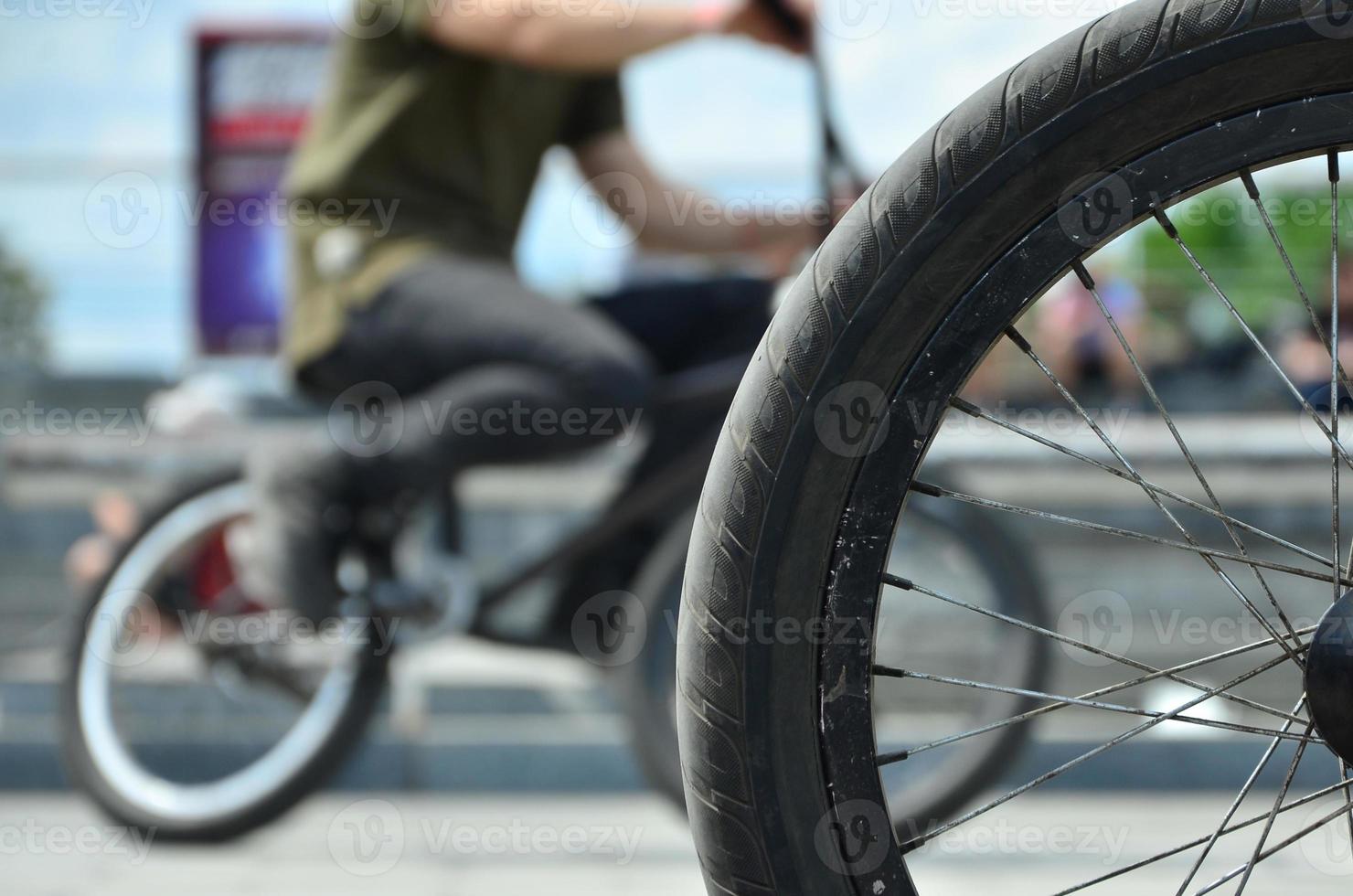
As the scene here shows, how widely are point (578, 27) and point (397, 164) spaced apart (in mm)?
370

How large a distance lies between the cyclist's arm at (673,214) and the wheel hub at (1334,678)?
1586 millimetres

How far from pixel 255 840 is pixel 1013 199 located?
197 cm

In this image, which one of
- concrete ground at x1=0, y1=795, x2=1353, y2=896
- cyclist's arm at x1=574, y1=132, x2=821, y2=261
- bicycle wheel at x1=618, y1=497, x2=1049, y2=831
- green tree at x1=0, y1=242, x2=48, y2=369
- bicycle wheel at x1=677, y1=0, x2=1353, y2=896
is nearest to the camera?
bicycle wheel at x1=677, y1=0, x2=1353, y2=896

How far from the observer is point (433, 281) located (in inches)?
86.3

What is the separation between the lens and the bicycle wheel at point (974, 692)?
233cm

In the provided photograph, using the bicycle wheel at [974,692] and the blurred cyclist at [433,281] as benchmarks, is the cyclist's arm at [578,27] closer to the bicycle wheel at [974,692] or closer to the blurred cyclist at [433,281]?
the blurred cyclist at [433,281]

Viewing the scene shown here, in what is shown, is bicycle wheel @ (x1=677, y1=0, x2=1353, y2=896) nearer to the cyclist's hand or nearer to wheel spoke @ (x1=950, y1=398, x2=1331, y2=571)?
wheel spoke @ (x1=950, y1=398, x2=1331, y2=571)

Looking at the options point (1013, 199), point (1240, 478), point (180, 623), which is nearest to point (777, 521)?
point (1013, 199)

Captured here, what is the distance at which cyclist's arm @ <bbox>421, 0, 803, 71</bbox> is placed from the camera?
2.13m

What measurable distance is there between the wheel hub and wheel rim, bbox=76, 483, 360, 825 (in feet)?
5.75

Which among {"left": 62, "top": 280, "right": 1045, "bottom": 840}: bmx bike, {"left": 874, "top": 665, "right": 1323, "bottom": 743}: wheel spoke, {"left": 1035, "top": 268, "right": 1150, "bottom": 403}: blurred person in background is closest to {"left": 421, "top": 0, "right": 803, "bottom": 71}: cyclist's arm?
{"left": 62, "top": 280, "right": 1045, "bottom": 840}: bmx bike

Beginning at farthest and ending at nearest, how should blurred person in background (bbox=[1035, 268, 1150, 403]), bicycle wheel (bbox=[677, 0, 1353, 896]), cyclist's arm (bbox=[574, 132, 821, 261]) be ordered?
blurred person in background (bbox=[1035, 268, 1150, 403])
cyclist's arm (bbox=[574, 132, 821, 261])
bicycle wheel (bbox=[677, 0, 1353, 896])

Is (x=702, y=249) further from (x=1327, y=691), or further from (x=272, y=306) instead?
(x=272, y=306)

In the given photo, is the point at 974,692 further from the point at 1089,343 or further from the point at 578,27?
the point at 1089,343
